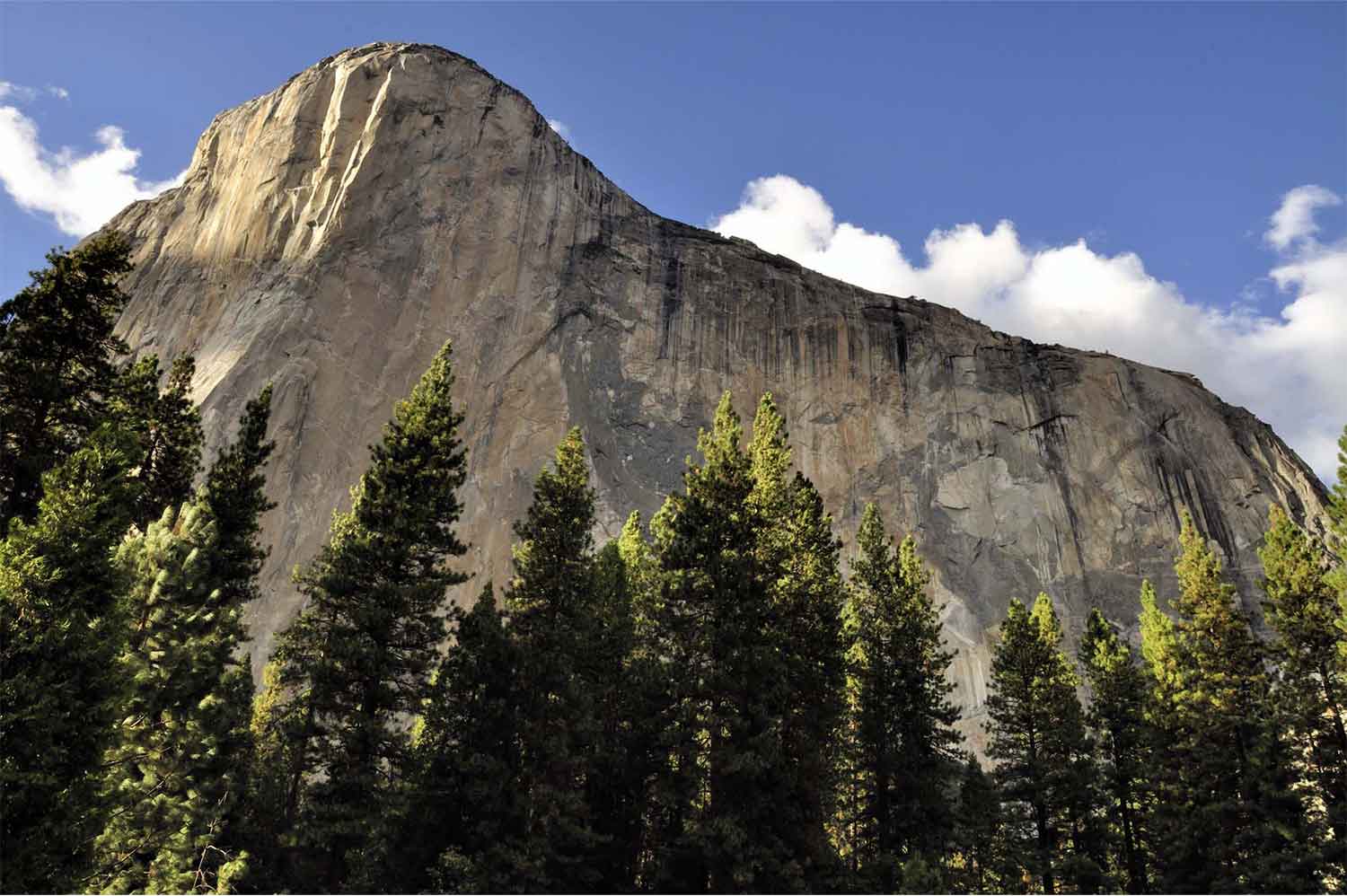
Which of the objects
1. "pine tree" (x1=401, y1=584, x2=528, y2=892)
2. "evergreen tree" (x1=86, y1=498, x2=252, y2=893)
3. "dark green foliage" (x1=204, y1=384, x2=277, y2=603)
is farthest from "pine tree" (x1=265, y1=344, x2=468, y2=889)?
"dark green foliage" (x1=204, y1=384, x2=277, y2=603)

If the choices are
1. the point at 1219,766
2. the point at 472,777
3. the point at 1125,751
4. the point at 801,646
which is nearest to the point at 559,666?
the point at 472,777

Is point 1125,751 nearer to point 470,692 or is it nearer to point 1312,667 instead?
point 1312,667

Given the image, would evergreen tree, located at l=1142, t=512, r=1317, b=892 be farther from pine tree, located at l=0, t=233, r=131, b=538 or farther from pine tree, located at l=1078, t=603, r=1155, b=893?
pine tree, located at l=0, t=233, r=131, b=538

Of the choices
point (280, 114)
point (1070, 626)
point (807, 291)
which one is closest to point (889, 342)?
point (807, 291)

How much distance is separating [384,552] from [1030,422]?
61507 mm

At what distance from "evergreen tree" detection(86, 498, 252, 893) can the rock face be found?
30518 mm

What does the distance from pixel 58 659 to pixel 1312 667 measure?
30611mm

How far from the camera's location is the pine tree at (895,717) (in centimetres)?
2612

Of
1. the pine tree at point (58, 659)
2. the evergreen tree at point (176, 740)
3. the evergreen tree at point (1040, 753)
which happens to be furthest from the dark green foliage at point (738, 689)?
the pine tree at point (58, 659)

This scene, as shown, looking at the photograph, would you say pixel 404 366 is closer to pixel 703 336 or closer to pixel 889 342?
pixel 703 336

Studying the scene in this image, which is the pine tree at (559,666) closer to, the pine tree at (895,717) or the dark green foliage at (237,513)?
the dark green foliage at (237,513)

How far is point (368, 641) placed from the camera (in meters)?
19.7

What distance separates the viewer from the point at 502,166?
65375mm

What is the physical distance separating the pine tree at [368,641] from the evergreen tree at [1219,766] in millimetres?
23814
